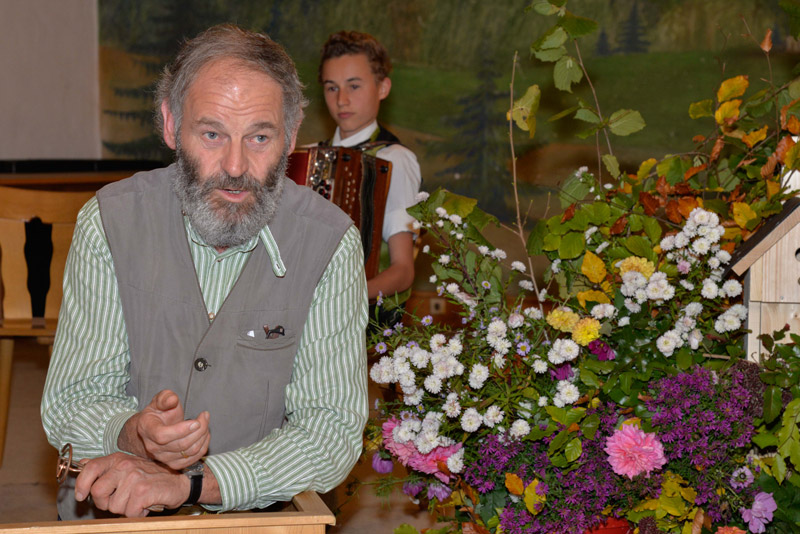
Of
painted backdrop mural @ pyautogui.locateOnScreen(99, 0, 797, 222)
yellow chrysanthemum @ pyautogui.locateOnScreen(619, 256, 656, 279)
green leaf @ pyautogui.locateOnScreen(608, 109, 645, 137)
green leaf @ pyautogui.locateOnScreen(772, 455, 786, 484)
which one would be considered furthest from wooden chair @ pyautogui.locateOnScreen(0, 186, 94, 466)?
painted backdrop mural @ pyautogui.locateOnScreen(99, 0, 797, 222)

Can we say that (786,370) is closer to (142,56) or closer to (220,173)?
(220,173)

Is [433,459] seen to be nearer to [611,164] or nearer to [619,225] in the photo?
[619,225]

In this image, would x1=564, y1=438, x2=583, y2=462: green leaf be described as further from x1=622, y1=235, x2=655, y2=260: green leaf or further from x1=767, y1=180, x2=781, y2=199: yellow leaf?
x1=767, y1=180, x2=781, y2=199: yellow leaf

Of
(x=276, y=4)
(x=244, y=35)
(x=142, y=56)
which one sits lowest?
(x=142, y=56)

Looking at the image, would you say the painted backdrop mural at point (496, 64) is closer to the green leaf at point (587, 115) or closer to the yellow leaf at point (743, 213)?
the green leaf at point (587, 115)

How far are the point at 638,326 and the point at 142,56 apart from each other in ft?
24.8

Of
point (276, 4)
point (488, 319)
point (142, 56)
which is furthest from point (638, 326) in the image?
point (142, 56)

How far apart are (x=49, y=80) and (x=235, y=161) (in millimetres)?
6773

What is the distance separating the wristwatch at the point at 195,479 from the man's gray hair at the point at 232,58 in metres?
0.66

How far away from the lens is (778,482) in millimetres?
1832

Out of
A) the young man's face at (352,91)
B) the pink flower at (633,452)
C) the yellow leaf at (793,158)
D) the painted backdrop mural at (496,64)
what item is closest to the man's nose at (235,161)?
the pink flower at (633,452)

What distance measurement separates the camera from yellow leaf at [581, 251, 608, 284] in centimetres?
206

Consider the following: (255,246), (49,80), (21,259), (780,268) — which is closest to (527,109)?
(780,268)

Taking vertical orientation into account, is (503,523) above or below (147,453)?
below
